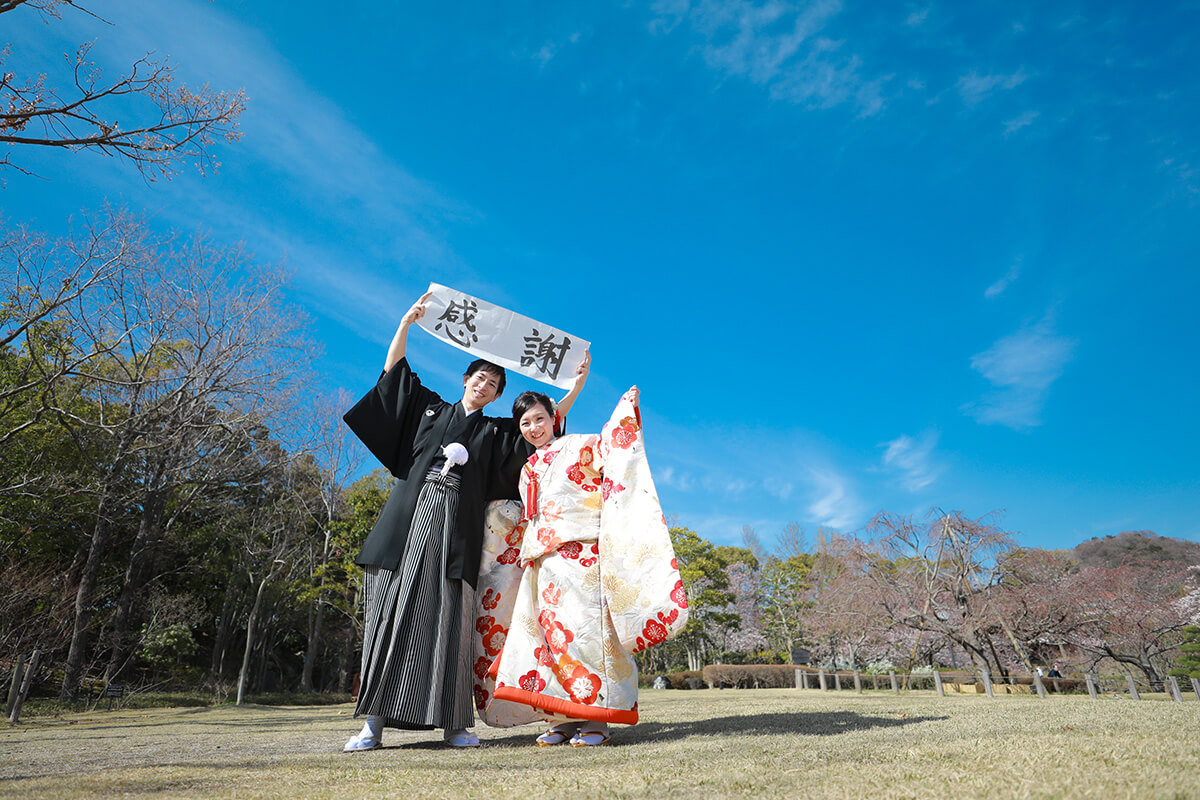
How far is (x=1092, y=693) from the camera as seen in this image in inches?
309

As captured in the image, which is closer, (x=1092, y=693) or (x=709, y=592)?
(x=1092, y=693)

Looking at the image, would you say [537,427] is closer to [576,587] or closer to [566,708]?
[576,587]

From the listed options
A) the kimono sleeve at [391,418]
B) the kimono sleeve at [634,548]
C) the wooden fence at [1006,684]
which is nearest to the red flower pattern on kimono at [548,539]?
the kimono sleeve at [634,548]

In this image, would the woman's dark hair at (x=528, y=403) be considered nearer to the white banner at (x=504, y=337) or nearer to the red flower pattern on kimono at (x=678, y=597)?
the white banner at (x=504, y=337)

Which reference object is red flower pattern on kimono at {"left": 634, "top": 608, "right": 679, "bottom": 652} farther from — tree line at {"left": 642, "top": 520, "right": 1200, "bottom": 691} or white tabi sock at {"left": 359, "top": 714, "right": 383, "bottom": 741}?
tree line at {"left": 642, "top": 520, "right": 1200, "bottom": 691}

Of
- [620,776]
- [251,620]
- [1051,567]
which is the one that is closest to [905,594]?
[1051,567]

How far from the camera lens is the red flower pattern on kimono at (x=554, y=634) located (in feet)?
10.8

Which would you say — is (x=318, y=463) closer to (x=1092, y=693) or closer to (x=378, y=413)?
(x=378, y=413)

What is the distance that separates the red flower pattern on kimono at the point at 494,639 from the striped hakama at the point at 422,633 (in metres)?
0.15

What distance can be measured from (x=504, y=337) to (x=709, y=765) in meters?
3.16

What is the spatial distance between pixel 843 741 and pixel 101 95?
5.81 metres

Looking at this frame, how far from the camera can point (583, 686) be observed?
318cm

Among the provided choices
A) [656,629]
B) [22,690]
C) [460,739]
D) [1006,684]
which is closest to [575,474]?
[656,629]

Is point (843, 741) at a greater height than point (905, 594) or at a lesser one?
lesser
